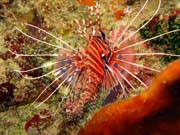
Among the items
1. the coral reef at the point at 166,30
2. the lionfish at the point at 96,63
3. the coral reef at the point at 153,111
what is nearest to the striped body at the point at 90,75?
the lionfish at the point at 96,63

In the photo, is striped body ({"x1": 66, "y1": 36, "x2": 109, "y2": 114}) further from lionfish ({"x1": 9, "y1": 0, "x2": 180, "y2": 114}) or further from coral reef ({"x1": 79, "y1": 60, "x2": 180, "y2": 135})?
coral reef ({"x1": 79, "y1": 60, "x2": 180, "y2": 135})

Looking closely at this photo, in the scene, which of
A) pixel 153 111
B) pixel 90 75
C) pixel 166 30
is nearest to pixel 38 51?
pixel 90 75

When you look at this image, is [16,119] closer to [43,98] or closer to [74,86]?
[43,98]

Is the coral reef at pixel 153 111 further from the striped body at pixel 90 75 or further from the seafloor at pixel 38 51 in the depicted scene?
the seafloor at pixel 38 51

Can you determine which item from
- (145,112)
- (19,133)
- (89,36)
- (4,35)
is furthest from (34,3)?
(145,112)

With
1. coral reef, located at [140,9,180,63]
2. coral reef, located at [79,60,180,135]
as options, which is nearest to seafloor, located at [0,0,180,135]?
coral reef, located at [140,9,180,63]

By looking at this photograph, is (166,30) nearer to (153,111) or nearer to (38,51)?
(38,51)
